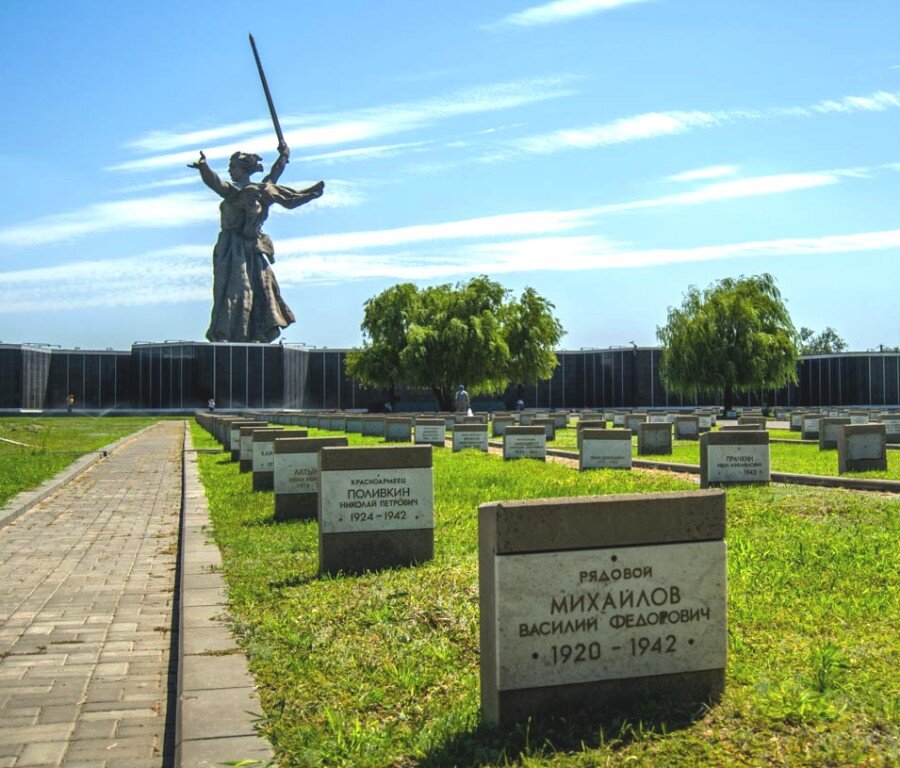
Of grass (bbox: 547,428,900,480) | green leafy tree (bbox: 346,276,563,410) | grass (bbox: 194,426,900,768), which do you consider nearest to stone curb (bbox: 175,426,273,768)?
grass (bbox: 194,426,900,768)

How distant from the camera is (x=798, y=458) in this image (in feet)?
67.4

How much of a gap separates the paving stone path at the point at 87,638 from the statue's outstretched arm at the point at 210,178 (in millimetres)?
68825

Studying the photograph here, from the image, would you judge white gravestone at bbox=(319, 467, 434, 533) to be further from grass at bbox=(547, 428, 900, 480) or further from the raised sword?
the raised sword

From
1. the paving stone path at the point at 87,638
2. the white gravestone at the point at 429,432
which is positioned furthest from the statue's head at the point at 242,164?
the paving stone path at the point at 87,638

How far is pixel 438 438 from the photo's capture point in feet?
96.2

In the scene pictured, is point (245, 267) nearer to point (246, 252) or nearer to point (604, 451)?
point (246, 252)

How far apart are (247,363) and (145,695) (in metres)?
75.5

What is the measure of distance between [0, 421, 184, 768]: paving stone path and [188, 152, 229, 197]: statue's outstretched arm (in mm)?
68825

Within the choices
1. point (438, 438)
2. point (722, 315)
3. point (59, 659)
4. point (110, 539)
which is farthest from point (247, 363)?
point (59, 659)

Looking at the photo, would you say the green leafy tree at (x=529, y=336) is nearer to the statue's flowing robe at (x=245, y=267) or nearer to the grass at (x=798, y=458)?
the statue's flowing robe at (x=245, y=267)

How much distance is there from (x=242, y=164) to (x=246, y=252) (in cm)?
688

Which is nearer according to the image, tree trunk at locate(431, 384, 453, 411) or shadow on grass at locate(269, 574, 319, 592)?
shadow on grass at locate(269, 574, 319, 592)

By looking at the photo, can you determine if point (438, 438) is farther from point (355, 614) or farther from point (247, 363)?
point (247, 363)

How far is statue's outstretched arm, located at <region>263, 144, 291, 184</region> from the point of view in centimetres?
8275
